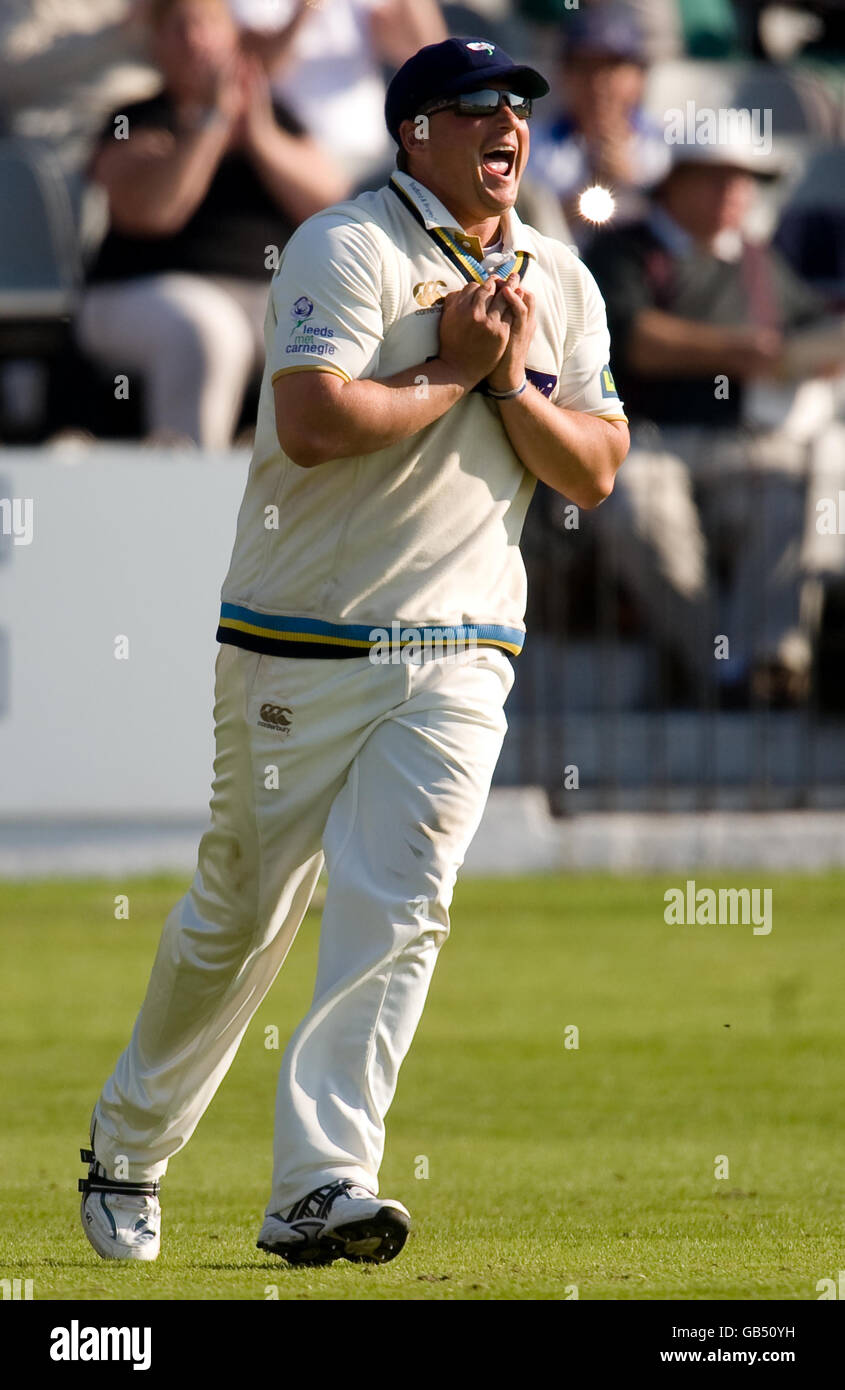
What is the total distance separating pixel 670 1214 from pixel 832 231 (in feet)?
36.5

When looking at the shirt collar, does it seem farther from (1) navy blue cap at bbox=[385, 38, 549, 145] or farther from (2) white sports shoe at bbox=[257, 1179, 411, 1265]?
(2) white sports shoe at bbox=[257, 1179, 411, 1265]

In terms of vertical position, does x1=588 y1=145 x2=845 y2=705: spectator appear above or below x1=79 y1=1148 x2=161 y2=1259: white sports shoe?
above

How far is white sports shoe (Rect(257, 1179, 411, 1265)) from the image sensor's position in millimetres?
4465

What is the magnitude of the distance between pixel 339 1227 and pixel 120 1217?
2.36 feet

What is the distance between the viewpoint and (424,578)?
484cm

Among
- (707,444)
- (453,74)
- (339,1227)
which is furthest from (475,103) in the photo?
(707,444)

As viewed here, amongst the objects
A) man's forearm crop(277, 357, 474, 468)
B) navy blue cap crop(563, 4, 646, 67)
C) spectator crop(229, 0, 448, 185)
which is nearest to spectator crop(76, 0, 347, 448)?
spectator crop(229, 0, 448, 185)

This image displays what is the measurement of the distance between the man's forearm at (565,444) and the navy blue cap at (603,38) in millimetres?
8906

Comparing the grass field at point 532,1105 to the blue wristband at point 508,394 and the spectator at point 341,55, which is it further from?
the spectator at point 341,55

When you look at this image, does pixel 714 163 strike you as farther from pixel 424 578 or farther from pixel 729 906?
pixel 424 578

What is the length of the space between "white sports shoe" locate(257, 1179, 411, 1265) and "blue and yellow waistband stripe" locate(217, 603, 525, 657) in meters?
1.03

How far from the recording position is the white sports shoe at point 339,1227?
4.46 m
